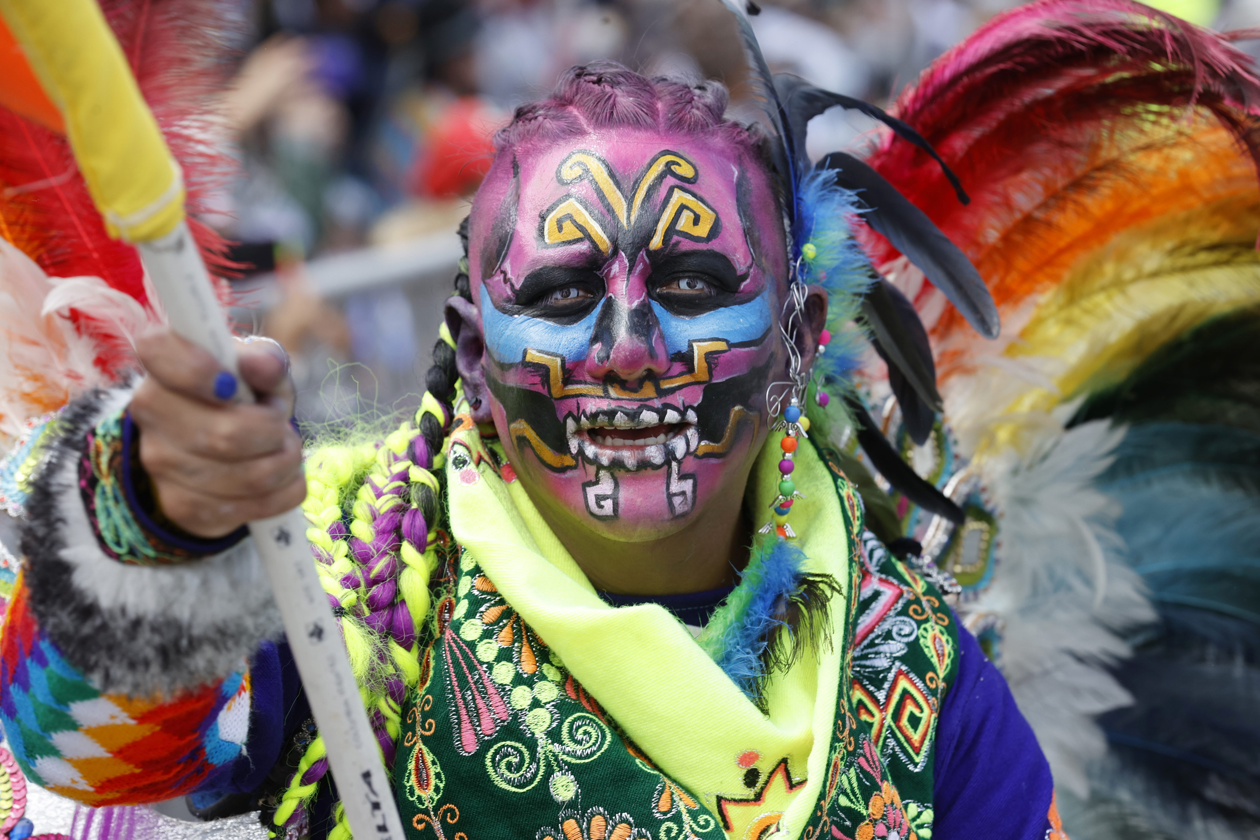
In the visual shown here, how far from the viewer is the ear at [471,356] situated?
1.75 meters

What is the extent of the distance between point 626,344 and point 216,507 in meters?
0.66

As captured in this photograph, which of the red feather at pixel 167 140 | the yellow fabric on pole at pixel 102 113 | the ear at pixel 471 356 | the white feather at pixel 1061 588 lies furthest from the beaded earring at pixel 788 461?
the yellow fabric on pole at pixel 102 113

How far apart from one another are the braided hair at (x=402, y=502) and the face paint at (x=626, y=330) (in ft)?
0.25

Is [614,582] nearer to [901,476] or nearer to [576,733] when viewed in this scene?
[576,733]

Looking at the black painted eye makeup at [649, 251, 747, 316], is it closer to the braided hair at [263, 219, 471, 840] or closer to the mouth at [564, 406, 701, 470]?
the mouth at [564, 406, 701, 470]

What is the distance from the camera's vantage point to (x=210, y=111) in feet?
4.54

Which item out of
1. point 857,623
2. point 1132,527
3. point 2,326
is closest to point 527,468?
point 857,623

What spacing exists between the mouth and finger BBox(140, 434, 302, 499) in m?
0.60

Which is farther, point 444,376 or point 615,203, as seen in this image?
point 444,376

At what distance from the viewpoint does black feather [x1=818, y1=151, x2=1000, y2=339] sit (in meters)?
1.96

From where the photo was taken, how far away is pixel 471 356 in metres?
1.78

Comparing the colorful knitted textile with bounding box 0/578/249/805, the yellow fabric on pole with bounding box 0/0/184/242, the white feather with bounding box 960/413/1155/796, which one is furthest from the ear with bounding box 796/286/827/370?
the yellow fabric on pole with bounding box 0/0/184/242

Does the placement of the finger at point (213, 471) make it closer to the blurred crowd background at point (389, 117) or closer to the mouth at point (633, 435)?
the mouth at point (633, 435)

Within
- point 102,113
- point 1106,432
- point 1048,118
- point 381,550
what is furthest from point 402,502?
point 1106,432
